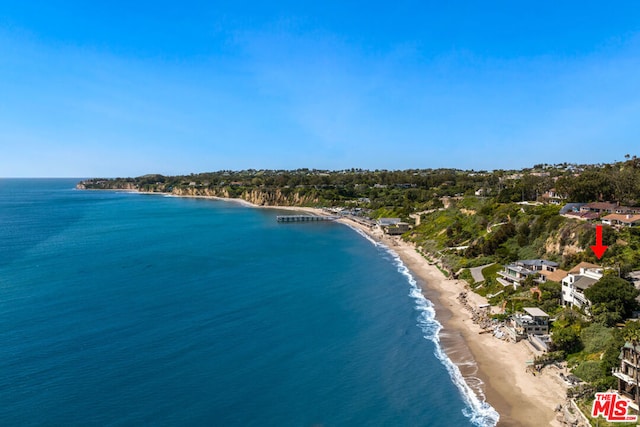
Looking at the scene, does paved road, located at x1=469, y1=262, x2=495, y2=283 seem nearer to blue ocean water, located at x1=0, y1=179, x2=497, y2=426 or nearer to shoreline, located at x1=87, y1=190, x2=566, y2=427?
shoreline, located at x1=87, y1=190, x2=566, y2=427

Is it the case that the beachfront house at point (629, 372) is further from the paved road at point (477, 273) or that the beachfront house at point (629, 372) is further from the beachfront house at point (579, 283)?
the paved road at point (477, 273)

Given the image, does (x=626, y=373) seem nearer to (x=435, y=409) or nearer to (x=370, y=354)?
(x=435, y=409)

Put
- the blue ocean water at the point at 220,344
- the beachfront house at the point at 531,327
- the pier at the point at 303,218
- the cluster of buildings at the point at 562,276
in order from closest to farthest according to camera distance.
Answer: the blue ocean water at the point at 220,344
the beachfront house at the point at 531,327
the cluster of buildings at the point at 562,276
the pier at the point at 303,218

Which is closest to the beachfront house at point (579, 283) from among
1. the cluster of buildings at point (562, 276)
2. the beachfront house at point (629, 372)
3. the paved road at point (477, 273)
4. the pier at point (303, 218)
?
the cluster of buildings at point (562, 276)

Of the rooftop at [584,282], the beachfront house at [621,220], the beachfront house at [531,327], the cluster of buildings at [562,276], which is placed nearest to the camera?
the beachfront house at [531,327]

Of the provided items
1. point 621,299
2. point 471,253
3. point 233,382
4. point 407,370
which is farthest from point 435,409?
point 471,253

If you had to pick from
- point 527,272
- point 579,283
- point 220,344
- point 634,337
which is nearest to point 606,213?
point 527,272

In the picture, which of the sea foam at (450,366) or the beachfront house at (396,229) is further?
the beachfront house at (396,229)
